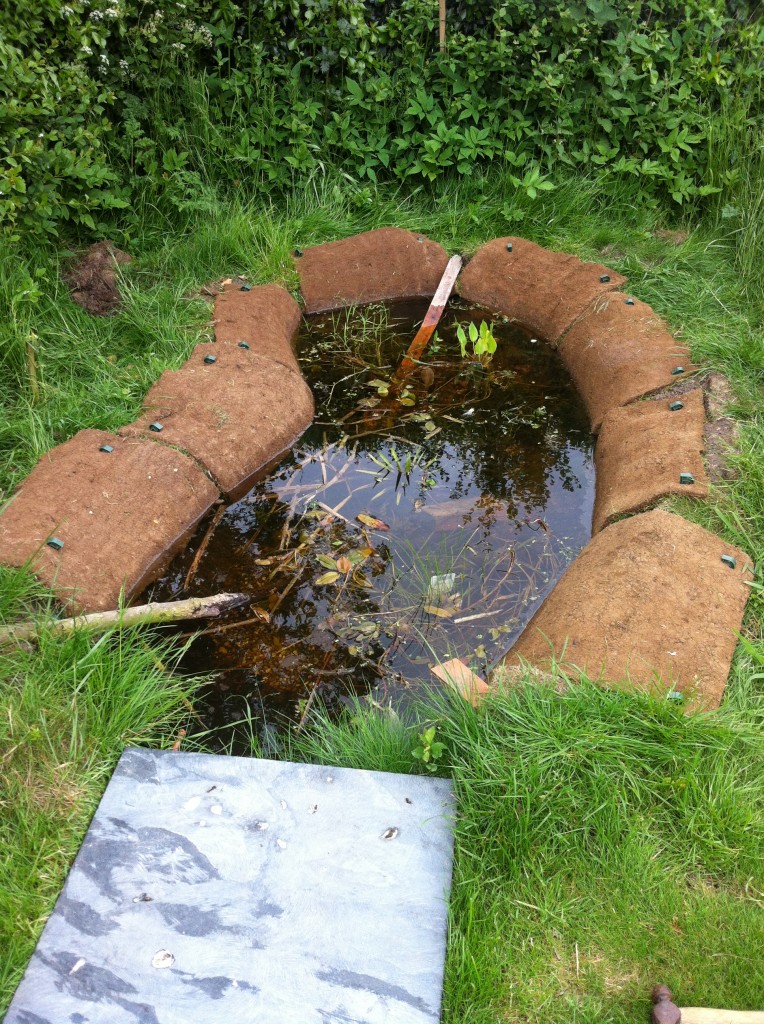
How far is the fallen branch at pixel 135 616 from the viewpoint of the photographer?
2.71 meters

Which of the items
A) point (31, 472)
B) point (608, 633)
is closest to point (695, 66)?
point (608, 633)

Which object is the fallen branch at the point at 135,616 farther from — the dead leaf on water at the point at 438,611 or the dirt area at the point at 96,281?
the dirt area at the point at 96,281

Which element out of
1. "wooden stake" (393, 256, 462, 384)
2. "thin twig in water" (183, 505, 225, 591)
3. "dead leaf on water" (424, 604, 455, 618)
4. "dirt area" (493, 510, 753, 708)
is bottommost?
"thin twig in water" (183, 505, 225, 591)

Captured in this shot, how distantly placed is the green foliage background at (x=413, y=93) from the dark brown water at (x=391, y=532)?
1257 mm

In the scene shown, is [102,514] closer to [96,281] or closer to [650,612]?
[96,281]

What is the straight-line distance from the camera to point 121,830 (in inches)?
91.2

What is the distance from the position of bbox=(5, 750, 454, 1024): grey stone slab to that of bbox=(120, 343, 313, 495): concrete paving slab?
5.02ft

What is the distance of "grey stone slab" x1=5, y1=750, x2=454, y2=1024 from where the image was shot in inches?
76.7

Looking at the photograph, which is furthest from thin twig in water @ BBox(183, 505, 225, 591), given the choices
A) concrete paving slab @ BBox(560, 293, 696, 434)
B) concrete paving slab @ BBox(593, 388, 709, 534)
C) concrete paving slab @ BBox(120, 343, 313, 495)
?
concrete paving slab @ BBox(560, 293, 696, 434)

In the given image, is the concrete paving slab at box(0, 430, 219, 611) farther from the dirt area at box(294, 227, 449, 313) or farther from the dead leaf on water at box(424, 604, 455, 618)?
the dirt area at box(294, 227, 449, 313)

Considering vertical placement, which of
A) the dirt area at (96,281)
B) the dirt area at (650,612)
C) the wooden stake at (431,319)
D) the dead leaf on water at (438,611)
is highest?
the dirt area at (96,281)

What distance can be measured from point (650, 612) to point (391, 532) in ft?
3.88

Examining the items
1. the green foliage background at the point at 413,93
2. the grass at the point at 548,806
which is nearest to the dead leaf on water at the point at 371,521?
the grass at the point at 548,806

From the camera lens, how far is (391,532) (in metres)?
3.57
